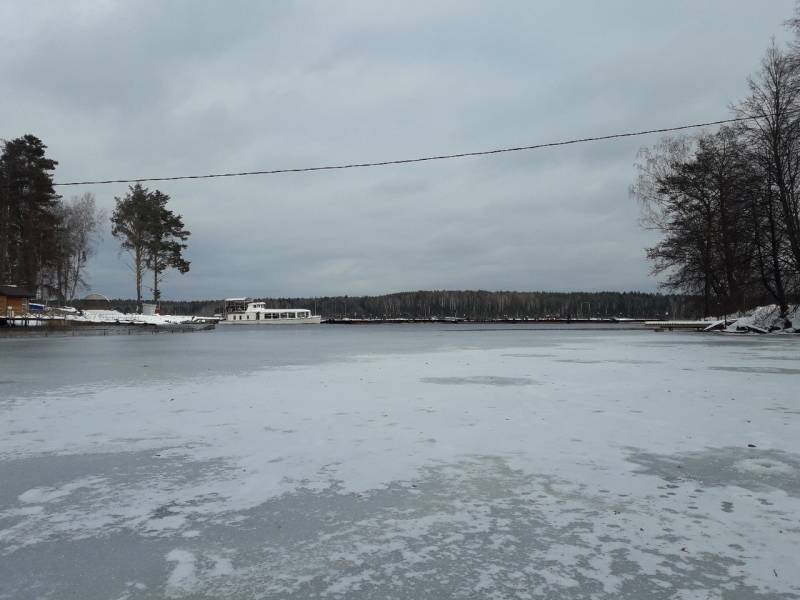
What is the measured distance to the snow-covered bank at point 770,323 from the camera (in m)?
30.5

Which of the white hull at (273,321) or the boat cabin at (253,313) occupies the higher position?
the boat cabin at (253,313)

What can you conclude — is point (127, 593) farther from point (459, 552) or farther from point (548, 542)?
point (548, 542)

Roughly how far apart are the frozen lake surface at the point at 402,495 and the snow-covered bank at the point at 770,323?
26607 mm

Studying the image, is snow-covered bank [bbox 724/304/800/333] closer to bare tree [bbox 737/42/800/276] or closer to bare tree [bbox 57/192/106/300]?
bare tree [bbox 737/42/800/276]

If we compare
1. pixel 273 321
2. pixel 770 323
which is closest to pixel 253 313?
pixel 273 321

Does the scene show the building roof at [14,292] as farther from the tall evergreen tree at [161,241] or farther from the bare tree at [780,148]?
the bare tree at [780,148]

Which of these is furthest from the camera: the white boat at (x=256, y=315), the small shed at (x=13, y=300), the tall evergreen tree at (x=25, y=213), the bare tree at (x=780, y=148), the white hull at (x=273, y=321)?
the white boat at (x=256, y=315)

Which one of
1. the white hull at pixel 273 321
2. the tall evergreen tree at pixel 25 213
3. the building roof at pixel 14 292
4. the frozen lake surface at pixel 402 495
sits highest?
the tall evergreen tree at pixel 25 213

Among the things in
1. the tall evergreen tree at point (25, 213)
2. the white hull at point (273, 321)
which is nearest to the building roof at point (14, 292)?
the tall evergreen tree at point (25, 213)

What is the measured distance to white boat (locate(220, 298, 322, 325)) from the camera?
9694 cm

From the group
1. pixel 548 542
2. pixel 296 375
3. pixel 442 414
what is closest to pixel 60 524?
pixel 548 542

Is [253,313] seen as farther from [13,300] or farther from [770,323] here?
[770,323]

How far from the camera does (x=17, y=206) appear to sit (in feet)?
153

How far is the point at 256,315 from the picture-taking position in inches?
3868
